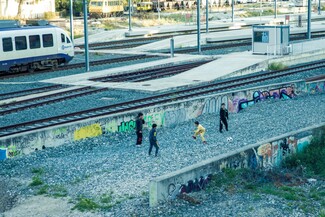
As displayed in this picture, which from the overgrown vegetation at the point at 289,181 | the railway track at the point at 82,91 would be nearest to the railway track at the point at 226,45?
the railway track at the point at 82,91

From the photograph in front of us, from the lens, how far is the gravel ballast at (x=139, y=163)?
16.4 metres

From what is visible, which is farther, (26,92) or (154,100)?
(26,92)

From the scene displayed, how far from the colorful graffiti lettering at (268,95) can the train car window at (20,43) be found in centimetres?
1506

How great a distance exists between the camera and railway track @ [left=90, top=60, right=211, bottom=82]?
126 feet

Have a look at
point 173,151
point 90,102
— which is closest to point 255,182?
point 173,151

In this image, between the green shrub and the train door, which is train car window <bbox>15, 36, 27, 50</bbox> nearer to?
the train door

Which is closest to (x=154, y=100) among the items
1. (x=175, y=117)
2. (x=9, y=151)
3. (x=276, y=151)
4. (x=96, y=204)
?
(x=175, y=117)

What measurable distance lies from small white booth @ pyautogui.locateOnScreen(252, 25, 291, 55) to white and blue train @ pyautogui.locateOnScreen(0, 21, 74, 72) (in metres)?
12.2

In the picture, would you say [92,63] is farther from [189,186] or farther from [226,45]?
[189,186]

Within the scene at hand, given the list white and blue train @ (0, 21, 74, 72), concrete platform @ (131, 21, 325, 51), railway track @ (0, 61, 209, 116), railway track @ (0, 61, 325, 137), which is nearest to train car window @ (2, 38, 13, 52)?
white and blue train @ (0, 21, 74, 72)

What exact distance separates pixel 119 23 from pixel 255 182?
65524mm

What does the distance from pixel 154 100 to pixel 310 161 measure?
36.8ft

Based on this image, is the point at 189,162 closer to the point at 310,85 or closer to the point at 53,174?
the point at 53,174

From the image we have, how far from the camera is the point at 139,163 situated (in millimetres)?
20172
